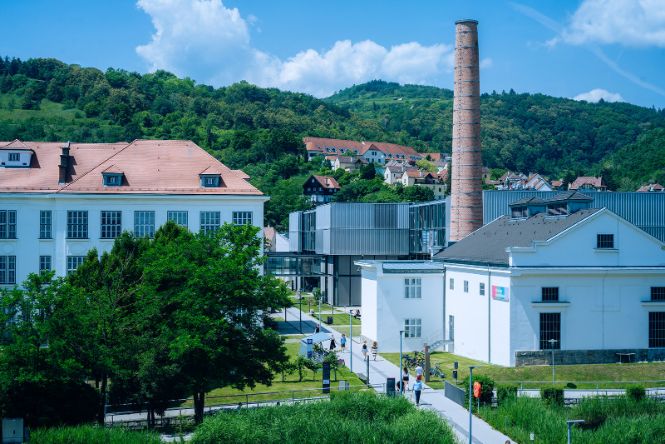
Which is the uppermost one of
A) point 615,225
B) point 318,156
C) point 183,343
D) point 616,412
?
point 318,156

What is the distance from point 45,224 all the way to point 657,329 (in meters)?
41.3

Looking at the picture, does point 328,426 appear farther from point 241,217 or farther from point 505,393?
point 241,217

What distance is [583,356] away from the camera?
4644cm

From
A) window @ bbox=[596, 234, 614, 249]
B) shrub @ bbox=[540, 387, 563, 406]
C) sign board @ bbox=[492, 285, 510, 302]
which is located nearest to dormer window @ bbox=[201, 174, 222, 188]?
sign board @ bbox=[492, 285, 510, 302]

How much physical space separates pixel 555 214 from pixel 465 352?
10.9 m

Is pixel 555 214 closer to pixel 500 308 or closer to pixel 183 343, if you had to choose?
pixel 500 308

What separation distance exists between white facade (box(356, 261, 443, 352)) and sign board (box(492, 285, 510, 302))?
7654 millimetres

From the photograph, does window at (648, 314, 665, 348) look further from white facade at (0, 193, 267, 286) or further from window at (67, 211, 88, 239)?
window at (67, 211, 88, 239)

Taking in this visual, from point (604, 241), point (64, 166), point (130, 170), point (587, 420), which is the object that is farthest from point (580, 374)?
point (64, 166)

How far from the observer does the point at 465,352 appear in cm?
5181

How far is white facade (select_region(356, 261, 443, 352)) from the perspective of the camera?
5441cm

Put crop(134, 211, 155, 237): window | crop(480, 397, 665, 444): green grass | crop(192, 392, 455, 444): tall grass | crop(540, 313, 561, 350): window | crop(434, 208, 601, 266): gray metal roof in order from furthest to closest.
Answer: crop(134, 211, 155, 237): window
crop(434, 208, 601, 266): gray metal roof
crop(540, 313, 561, 350): window
crop(480, 397, 665, 444): green grass
crop(192, 392, 455, 444): tall grass

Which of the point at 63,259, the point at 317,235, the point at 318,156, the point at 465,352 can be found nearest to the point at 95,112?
the point at 318,156

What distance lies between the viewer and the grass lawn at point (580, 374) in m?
41.3
